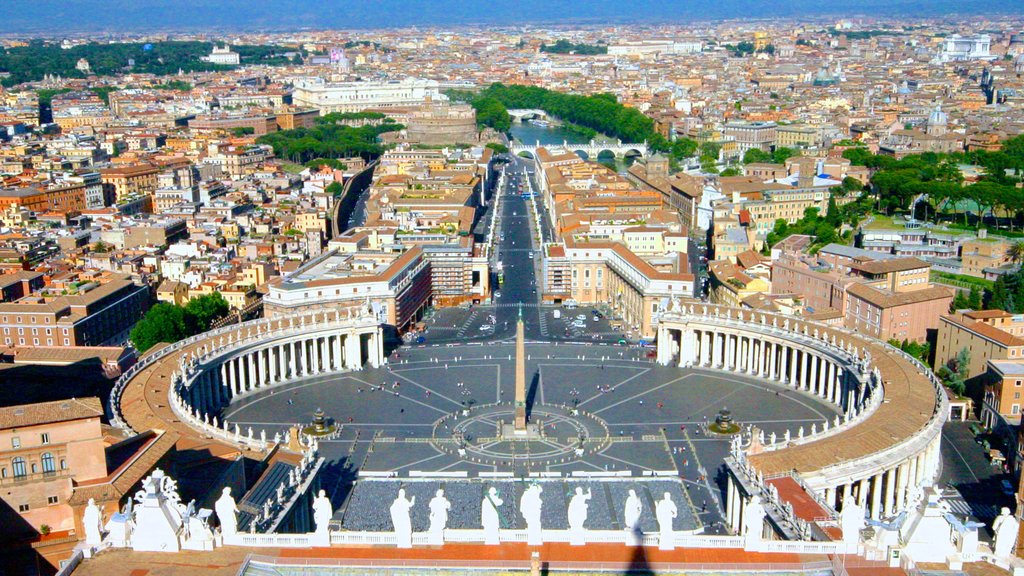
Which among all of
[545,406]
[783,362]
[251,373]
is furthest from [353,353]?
[783,362]

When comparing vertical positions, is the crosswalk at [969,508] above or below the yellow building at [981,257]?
below

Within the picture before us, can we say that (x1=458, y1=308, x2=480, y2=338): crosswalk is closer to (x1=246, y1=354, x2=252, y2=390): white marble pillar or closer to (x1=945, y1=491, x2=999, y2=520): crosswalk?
(x1=246, y1=354, x2=252, y2=390): white marble pillar

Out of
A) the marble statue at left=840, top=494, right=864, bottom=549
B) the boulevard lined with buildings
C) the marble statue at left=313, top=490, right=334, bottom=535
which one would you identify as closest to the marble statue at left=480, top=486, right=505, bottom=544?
the boulevard lined with buildings

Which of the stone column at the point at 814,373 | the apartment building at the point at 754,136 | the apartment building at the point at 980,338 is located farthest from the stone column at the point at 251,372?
the apartment building at the point at 754,136

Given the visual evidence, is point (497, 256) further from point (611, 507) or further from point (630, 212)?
point (611, 507)

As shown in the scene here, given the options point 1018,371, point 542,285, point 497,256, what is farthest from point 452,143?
point 1018,371

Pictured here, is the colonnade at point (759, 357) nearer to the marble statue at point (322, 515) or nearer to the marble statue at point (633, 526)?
the marble statue at point (633, 526)

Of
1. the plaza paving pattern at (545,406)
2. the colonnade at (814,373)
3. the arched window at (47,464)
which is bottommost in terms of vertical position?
the plaza paving pattern at (545,406)
